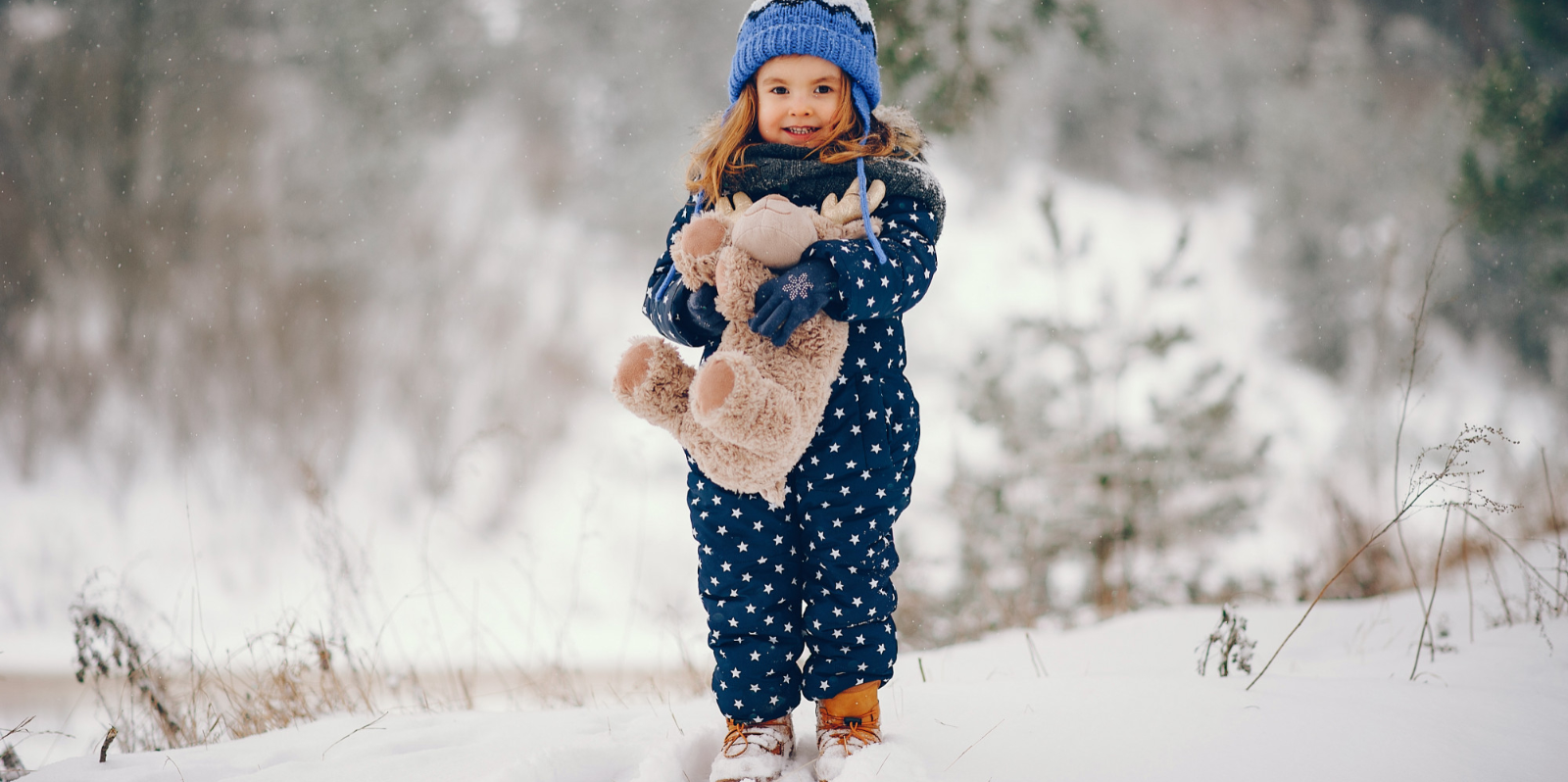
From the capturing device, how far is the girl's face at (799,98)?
1320mm

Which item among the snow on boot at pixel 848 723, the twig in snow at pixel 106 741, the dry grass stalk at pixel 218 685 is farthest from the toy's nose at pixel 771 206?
the dry grass stalk at pixel 218 685

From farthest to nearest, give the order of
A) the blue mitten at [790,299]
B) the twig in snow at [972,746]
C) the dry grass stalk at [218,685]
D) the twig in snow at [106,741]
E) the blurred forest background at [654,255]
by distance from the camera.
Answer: the blurred forest background at [654,255] < the dry grass stalk at [218,685] < the twig in snow at [106,741] < the twig in snow at [972,746] < the blue mitten at [790,299]

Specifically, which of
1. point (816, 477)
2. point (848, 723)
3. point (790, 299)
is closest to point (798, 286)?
point (790, 299)

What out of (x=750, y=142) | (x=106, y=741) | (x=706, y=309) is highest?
(x=750, y=142)

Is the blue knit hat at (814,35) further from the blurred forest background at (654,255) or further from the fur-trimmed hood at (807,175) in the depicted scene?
the blurred forest background at (654,255)

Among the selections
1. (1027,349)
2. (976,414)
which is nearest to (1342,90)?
(1027,349)

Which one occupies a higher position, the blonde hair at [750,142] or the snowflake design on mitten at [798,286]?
the blonde hair at [750,142]

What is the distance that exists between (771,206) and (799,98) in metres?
0.25

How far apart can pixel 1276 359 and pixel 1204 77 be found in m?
1.99

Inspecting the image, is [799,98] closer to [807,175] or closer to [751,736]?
[807,175]

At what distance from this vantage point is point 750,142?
1.39m

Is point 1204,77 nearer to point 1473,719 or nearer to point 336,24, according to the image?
point 1473,719

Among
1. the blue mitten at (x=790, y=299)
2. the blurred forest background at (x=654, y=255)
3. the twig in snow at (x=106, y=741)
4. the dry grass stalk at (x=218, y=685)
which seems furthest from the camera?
the blurred forest background at (x=654, y=255)

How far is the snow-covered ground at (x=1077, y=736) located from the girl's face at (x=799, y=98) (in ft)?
3.42
